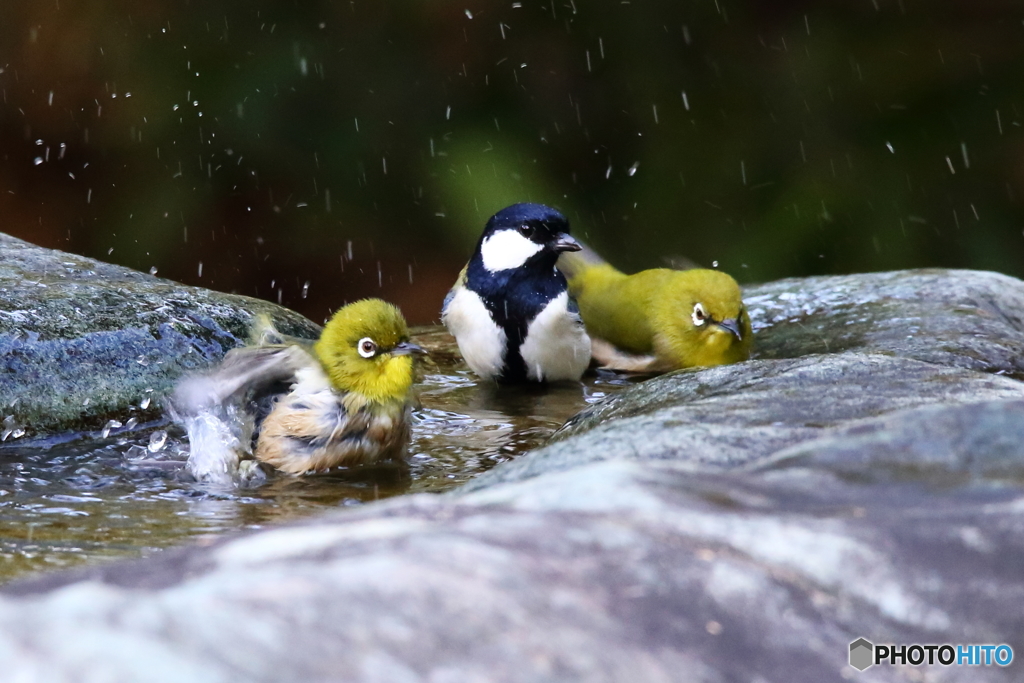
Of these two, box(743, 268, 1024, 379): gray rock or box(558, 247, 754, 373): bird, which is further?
box(558, 247, 754, 373): bird

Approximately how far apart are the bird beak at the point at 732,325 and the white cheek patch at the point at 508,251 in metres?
0.75

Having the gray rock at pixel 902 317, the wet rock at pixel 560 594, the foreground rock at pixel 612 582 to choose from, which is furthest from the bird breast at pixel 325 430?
the wet rock at pixel 560 594

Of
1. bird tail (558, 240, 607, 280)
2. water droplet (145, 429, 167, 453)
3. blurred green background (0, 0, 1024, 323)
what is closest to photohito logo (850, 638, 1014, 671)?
water droplet (145, 429, 167, 453)

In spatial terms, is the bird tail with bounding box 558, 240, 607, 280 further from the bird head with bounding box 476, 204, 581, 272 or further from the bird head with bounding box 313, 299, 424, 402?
the bird head with bounding box 313, 299, 424, 402

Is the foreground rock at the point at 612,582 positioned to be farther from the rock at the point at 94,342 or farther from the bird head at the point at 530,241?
the bird head at the point at 530,241

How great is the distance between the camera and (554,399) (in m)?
4.38

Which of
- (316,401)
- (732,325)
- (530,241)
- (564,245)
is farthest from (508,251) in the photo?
(316,401)

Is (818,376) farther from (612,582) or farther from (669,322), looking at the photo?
(669,322)

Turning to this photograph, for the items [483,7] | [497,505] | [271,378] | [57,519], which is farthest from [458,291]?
[497,505]

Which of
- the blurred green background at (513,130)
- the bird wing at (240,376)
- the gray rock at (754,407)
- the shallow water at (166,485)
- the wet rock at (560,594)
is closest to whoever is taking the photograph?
the wet rock at (560,594)

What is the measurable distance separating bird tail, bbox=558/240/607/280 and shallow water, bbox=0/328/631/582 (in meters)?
1.18

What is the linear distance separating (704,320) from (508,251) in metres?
0.79

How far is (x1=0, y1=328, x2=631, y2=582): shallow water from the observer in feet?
8.51

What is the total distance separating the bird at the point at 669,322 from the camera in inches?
173
